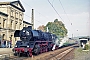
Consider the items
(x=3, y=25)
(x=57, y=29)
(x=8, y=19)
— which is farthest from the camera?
(x=57, y=29)

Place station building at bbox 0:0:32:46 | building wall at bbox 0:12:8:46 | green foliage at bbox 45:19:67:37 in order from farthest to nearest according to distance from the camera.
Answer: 1. green foliage at bbox 45:19:67:37
2. station building at bbox 0:0:32:46
3. building wall at bbox 0:12:8:46

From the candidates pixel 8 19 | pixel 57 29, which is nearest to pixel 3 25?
pixel 8 19

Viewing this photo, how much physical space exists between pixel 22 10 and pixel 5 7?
1056 centimetres

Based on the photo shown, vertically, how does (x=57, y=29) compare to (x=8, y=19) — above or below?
below

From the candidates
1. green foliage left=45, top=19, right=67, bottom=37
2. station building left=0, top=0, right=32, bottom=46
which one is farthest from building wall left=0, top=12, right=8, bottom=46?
green foliage left=45, top=19, right=67, bottom=37

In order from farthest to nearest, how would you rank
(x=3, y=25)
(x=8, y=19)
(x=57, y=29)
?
(x=57, y=29)
(x=8, y=19)
(x=3, y=25)

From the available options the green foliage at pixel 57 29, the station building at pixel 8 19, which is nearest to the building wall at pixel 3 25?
the station building at pixel 8 19

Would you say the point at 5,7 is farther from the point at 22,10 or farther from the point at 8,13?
the point at 22,10

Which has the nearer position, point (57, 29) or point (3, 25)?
point (3, 25)

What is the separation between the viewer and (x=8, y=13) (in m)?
51.0

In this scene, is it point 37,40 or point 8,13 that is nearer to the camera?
point 37,40

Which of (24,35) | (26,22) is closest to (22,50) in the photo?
(24,35)

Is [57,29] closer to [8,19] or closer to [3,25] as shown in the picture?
[8,19]

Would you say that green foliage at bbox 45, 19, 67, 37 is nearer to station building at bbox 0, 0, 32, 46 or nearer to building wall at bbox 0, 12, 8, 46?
station building at bbox 0, 0, 32, 46
